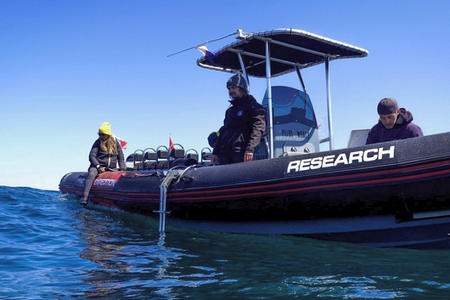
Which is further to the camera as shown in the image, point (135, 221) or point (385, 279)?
point (135, 221)

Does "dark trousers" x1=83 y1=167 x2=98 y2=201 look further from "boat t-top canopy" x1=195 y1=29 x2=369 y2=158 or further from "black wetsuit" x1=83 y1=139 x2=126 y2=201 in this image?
"boat t-top canopy" x1=195 y1=29 x2=369 y2=158

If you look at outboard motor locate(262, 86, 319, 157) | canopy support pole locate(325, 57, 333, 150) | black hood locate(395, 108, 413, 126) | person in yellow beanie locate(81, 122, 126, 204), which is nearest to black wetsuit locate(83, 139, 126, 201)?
person in yellow beanie locate(81, 122, 126, 204)

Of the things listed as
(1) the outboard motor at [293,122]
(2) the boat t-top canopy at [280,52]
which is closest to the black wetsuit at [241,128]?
(1) the outboard motor at [293,122]

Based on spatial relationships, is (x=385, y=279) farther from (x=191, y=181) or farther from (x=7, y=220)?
(x=7, y=220)

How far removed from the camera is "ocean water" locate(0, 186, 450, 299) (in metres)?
2.68

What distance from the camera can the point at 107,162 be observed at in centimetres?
893

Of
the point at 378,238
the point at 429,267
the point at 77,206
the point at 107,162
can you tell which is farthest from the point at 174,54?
→ the point at 429,267

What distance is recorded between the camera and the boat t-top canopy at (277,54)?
6574mm

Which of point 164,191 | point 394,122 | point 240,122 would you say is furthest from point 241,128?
point 394,122

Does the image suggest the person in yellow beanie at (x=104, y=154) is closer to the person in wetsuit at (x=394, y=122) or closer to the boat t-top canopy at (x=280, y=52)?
the boat t-top canopy at (x=280, y=52)

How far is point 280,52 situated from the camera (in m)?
7.41

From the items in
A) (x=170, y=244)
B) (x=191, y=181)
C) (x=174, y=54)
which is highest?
(x=174, y=54)

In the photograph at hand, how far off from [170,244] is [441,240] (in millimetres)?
2783

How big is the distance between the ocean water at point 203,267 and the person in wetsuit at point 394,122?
134 centimetres
